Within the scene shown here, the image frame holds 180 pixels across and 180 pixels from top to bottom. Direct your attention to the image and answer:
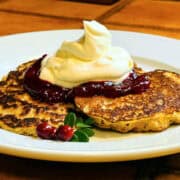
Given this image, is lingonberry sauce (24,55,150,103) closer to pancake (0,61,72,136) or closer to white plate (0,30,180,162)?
pancake (0,61,72,136)

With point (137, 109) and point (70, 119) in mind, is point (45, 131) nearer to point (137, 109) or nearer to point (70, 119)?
point (70, 119)

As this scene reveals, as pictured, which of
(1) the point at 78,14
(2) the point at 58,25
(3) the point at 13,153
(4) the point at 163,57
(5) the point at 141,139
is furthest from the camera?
(1) the point at 78,14

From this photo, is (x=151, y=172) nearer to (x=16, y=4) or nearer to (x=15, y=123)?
(x=15, y=123)

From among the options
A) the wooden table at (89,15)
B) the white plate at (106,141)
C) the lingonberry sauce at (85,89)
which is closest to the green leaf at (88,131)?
the white plate at (106,141)

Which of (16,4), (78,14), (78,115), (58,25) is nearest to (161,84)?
(78,115)

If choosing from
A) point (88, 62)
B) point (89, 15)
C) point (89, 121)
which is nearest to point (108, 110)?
point (89, 121)

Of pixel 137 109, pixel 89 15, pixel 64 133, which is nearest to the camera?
pixel 64 133
